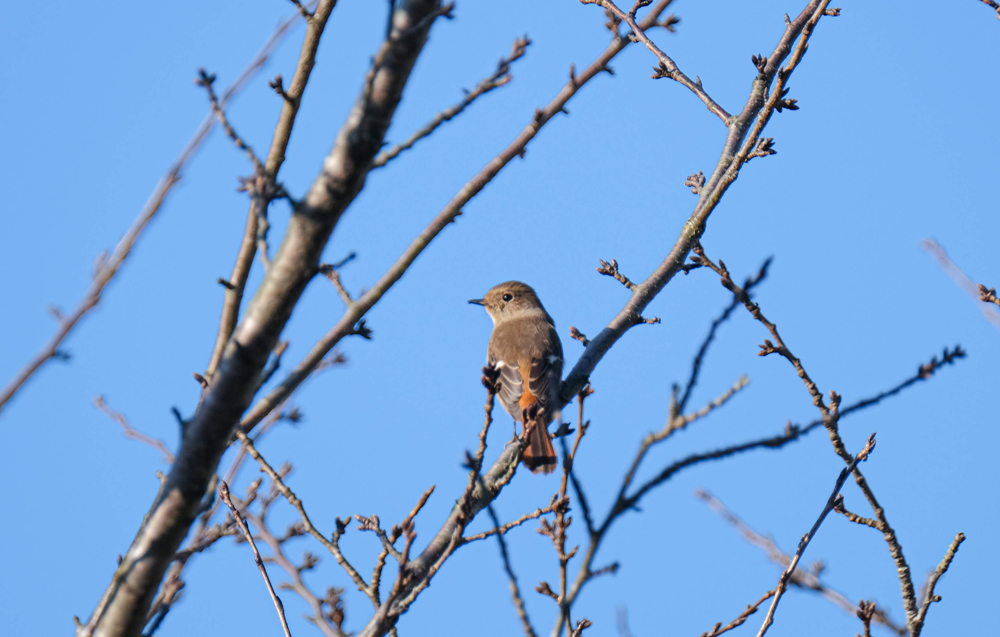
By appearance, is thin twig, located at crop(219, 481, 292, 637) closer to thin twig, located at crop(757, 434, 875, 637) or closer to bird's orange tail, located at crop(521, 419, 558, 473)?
thin twig, located at crop(757, 434, 875, 637)

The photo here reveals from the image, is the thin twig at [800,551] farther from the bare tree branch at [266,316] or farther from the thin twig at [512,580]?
the bare tree branch at [266,316]

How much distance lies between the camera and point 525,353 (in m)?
8.27

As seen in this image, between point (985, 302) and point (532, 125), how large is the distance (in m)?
2.48

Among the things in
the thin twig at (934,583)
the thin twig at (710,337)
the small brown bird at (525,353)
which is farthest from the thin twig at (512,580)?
the small brown bird at (525,353)

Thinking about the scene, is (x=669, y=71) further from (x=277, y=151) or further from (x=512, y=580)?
(x=512, y=580)

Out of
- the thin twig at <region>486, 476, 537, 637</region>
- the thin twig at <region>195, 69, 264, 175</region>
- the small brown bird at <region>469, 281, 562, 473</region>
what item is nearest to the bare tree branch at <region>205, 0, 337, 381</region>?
the thin twig at <region>195, 69, 264, 175</region>

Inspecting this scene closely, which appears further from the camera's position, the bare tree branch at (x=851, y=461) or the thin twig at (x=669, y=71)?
the thin twig at (x=669, y=71)

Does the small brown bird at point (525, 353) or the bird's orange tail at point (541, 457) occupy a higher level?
the small brown bird at point (525, 353)

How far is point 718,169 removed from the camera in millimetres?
5316

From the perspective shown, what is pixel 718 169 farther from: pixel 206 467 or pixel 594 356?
pixel 206 467

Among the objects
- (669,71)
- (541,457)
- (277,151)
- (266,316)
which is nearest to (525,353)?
(541,457)

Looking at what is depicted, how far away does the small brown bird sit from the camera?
6738 millimetres

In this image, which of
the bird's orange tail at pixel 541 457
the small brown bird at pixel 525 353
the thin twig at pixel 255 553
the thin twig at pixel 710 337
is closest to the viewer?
the thin twig at pixel 710 337

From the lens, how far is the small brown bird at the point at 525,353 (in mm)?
6738
